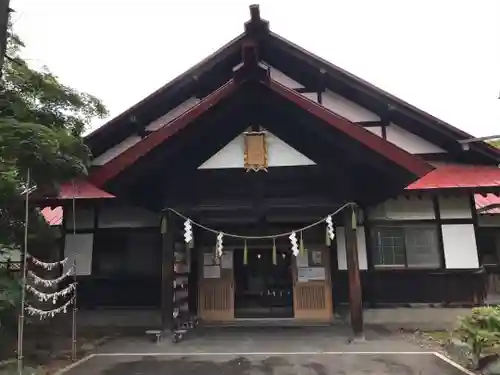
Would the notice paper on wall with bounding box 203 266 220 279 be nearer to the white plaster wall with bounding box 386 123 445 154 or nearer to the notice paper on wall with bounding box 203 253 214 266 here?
the notice paper on wall with bounding box 203 253 214 266

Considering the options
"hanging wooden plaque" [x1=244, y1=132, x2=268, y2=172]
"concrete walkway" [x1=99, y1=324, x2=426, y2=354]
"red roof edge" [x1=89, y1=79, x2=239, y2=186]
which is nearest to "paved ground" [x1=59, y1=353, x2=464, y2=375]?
"concrete walkway" [x1=99, y1=324, x2=426, y2=354]

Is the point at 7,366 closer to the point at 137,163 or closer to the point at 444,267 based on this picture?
the point at 137,163

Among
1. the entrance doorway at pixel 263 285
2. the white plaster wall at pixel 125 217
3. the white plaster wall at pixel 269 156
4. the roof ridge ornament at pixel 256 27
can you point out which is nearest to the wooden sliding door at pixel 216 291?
the entrance doorway at pixel 263 285

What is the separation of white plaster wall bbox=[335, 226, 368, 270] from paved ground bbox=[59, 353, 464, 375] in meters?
3.42

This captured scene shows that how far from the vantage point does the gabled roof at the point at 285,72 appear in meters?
10.2

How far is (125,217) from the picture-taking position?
10.7m

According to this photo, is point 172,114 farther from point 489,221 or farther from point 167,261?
point 489,221

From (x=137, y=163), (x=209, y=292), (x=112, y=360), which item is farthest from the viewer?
(x=209, y=292)

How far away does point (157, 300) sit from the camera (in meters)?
10.3

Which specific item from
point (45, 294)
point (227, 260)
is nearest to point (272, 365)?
point (45, 294)

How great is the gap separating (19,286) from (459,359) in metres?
6.51

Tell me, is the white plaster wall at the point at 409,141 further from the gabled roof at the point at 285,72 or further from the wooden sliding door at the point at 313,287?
the wooden sliding door at the point at 313,287

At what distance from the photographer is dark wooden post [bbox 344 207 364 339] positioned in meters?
7.70

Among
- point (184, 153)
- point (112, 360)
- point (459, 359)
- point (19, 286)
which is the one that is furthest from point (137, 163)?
point (459, 359)
